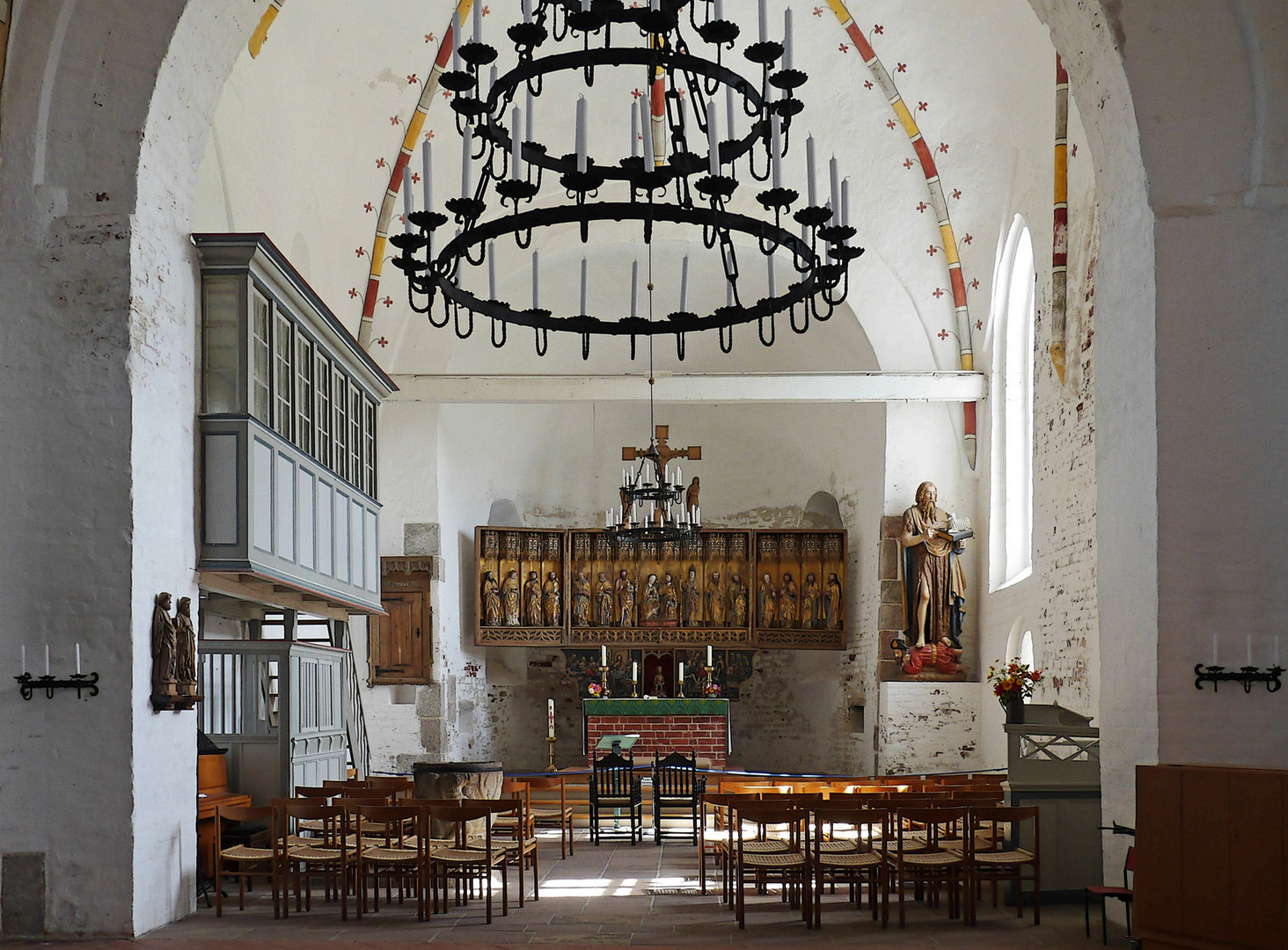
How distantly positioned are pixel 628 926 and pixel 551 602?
1074 centimetres

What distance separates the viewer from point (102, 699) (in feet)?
24.4

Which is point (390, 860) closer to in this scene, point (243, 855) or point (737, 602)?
point (243, 855)

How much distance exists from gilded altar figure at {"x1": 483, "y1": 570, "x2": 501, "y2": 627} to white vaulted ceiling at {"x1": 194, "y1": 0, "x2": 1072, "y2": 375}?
292 centimetres

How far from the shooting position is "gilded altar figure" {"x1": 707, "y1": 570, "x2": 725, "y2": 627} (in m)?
18.2

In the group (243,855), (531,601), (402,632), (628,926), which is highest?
(531,601)

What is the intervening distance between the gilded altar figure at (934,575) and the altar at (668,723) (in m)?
2.66

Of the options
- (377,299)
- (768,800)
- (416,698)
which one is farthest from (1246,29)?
(416,698)

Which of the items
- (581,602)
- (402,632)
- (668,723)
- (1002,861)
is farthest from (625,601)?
(1002,861)

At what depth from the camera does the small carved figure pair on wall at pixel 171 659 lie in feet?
25.2

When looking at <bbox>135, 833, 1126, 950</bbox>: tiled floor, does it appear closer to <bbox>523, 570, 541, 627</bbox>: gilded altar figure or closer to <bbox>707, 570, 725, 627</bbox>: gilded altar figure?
<bbox>523, 570, 541, 627</bbox>: gilded altar figure

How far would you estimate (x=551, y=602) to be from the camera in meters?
18.0

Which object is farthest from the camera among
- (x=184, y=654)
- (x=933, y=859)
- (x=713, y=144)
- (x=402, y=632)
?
(x=402, y=632)

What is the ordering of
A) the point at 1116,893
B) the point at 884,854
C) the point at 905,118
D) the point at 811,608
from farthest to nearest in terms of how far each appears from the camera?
the point at 811,608 → the point at 905,118 → the point at 884,854 → the point at 1116,893

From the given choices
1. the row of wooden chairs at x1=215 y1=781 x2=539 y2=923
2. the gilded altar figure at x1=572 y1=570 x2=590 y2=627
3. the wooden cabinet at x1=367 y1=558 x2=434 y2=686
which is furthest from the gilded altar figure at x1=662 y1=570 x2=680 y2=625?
the row of wooden chairs at x1=215 y1=781 x2=539 y2=923
